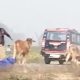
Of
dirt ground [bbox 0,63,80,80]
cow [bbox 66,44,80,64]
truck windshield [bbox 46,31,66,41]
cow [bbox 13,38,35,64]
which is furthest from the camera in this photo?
truck windshield [bbox 46,31,66,41]

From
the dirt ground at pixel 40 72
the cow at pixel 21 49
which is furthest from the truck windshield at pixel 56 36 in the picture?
the dirt ground at pixel 40 72

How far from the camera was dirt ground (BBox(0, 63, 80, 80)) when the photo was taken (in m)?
16.0

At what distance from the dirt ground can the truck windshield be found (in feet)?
23.8

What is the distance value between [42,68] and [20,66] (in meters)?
1.00

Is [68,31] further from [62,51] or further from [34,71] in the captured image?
[34,71]

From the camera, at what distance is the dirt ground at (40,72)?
631 inches

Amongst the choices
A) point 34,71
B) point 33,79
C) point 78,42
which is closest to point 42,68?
point 34,71

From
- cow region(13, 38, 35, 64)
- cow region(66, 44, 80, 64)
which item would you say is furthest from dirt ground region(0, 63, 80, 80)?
cow region(13, 38, 35, 64)

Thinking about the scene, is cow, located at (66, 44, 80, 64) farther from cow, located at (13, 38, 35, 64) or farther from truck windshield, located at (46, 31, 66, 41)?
truck windshield, located at (46, 31, 66, 41)

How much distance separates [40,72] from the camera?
59.1 feet

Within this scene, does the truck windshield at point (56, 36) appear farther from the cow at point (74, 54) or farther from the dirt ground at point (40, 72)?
A: the dirt ground at point (40, 72)

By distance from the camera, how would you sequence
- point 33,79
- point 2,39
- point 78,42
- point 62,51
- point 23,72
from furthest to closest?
point 78,42 → point 62,51 → point 2,39 → point 23,72 → point 33,79

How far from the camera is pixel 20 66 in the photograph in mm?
18859

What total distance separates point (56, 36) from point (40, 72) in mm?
10204
